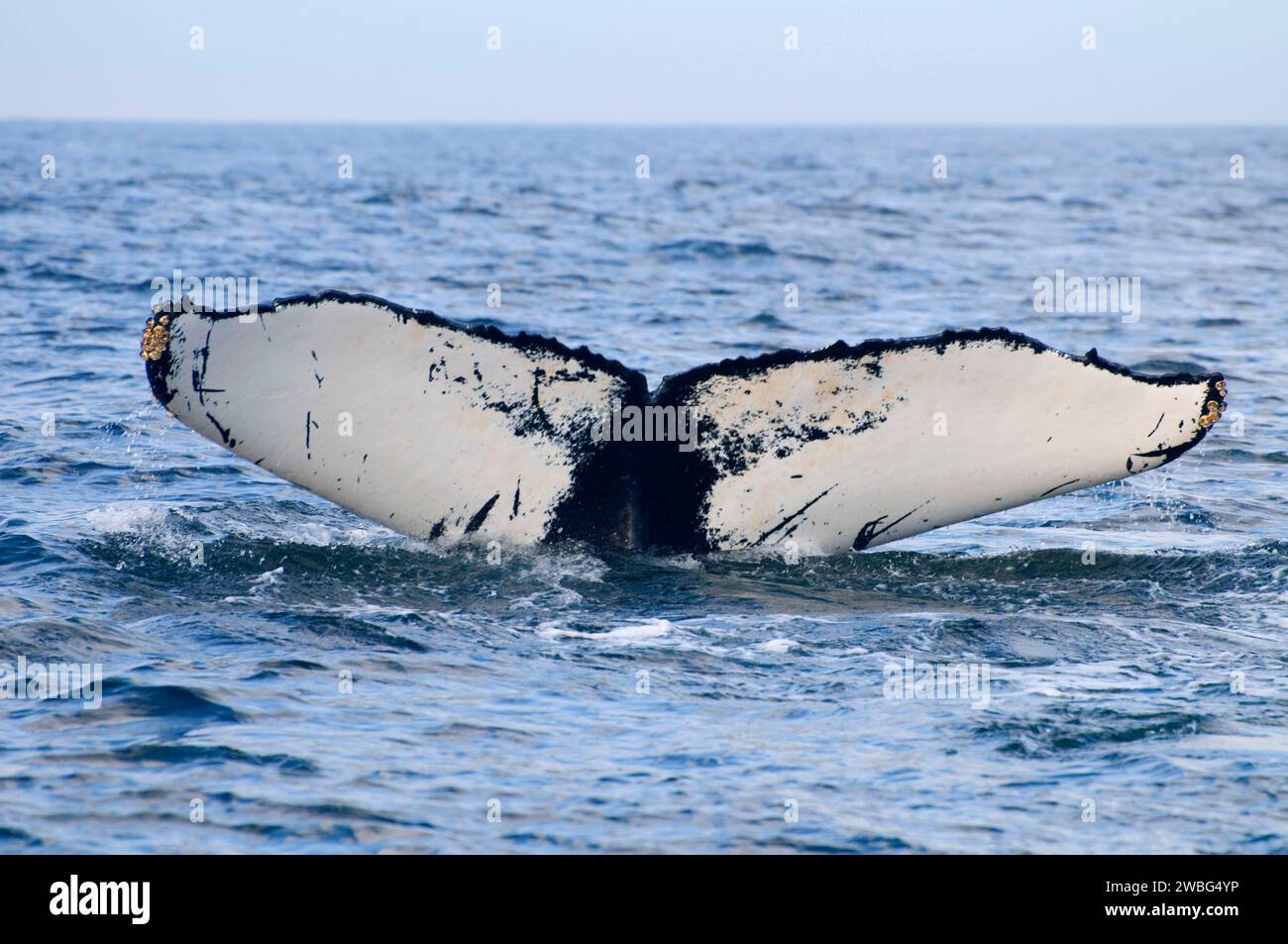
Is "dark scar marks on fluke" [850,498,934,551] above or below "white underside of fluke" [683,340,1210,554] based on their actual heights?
below

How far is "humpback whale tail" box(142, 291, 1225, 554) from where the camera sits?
6.47m

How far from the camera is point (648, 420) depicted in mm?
6848

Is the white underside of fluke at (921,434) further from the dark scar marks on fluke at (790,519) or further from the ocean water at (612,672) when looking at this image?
the ocean water at (612,672)

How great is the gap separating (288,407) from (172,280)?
50.2 ft

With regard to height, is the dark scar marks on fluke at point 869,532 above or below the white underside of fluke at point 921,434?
below

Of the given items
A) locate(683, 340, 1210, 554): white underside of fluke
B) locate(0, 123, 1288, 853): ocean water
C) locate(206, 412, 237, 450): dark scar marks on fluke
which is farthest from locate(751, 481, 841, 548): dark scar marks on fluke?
locate(206, 412, 237, 450): dark scar marks on fluke

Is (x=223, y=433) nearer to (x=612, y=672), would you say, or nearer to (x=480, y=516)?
(x=480, y=516)

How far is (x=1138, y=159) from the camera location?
85062mm

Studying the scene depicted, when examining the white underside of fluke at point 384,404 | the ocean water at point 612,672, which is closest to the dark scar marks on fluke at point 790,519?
the ocean water at point 612,672

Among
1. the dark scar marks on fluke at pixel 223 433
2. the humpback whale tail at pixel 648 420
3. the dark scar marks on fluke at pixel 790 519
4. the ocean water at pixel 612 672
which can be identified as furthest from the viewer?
the dark scar marks on fluke at pixel 790 519

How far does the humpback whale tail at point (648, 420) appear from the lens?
21.2 feet

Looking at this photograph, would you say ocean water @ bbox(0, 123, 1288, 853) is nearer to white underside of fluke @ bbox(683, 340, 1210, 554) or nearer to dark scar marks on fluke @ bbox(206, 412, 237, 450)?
white underside of fluke @ bbox(683, 340, 1210, 554)
